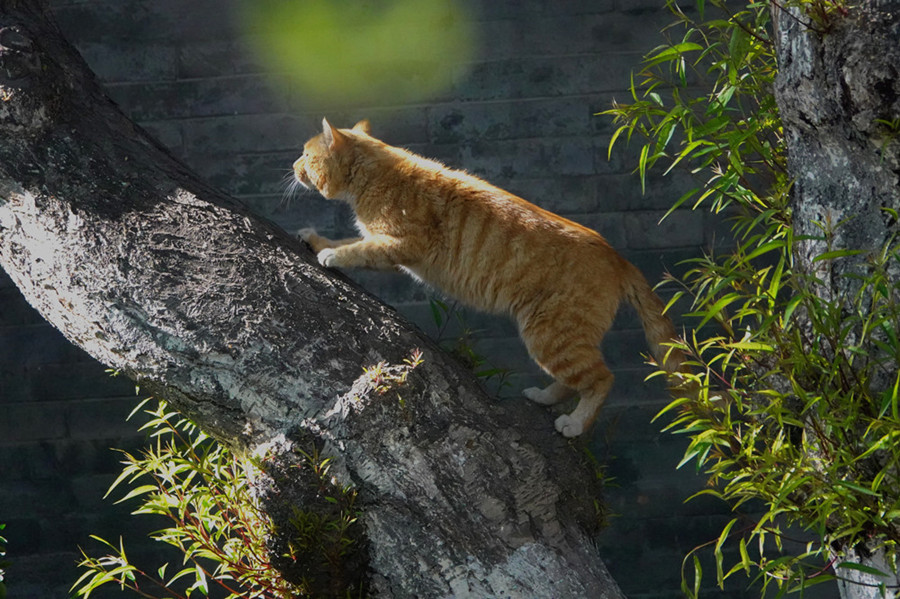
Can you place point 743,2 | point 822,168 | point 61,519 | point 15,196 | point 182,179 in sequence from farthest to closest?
point 61,519, point 743,2, point 182,179, point 15,196, point 822,168

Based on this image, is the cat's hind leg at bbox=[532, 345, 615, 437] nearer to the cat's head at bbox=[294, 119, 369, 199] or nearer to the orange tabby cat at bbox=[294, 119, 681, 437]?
the orange tabby cat at bbox=[294, 119, 681, 437]

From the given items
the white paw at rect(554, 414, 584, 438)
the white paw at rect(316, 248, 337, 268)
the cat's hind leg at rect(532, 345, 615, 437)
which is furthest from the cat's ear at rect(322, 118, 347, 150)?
the white paw at rect(554, 414, 584, 438)

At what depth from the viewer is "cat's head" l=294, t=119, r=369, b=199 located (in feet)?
7.69

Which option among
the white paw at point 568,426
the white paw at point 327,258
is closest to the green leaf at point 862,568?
the white paw at point 568,426

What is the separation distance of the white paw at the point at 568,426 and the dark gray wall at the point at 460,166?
50.9 inches

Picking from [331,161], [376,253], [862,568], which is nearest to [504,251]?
[376,253]

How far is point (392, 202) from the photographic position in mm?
2252

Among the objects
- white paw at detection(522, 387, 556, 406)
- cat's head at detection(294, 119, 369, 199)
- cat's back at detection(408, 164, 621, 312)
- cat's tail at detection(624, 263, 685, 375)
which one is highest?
cat's head at detection(294, 119, 369, 199)

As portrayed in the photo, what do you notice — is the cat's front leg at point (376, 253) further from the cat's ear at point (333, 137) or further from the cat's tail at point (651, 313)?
the cat's tail at point (651, 313)

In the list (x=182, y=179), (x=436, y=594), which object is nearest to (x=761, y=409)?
(x=436, y=594)

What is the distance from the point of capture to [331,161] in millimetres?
2352

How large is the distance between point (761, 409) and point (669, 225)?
1.88 metres

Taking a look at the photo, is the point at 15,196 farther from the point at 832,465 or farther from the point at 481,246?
the point at 832,465

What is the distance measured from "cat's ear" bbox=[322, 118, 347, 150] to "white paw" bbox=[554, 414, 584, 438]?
36.9 inches
